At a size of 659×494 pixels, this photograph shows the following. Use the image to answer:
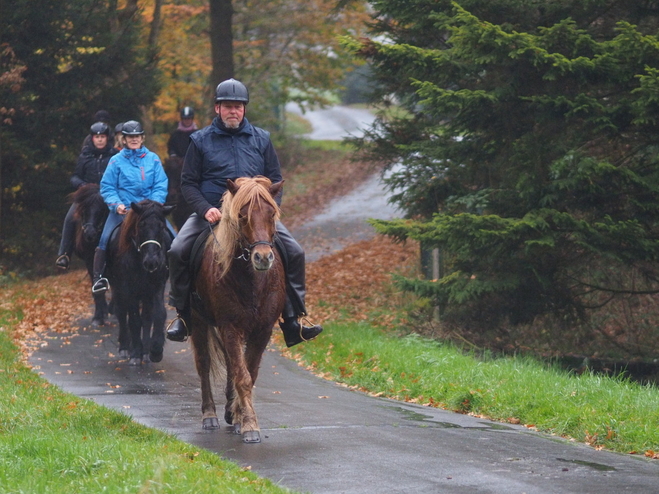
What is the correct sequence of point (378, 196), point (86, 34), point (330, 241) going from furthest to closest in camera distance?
point (378, 196) < point (330, 241) < point (86, 34)

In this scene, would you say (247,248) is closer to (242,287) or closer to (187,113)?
(242,287)

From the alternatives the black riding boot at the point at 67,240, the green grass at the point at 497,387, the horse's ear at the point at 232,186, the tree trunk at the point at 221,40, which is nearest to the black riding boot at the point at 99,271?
the black riding boot at the point at 67,240

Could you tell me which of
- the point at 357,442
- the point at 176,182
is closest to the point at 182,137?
the point at 176,182

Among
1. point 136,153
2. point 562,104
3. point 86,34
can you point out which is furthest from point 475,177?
point 86,34

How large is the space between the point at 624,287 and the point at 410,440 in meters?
8.30

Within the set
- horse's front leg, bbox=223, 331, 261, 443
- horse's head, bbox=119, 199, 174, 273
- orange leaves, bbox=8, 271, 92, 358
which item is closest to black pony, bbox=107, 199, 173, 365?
horse's head, bbox=119, 199, 174, 273

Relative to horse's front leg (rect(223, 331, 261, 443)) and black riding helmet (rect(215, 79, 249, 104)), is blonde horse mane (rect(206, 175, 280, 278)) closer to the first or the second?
horse's front leg (rect(223, 331, 261, 443))

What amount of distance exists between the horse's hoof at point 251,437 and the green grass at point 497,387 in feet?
9.38

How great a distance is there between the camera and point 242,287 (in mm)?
8109

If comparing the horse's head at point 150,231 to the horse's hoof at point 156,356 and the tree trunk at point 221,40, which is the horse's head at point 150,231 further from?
the tree trunk at point 221,40

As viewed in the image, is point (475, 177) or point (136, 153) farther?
point (475, 177)

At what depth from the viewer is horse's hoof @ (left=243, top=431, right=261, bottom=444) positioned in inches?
306

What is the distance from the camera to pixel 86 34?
23.0m

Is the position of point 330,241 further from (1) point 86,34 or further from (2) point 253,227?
(2) point 253,227
